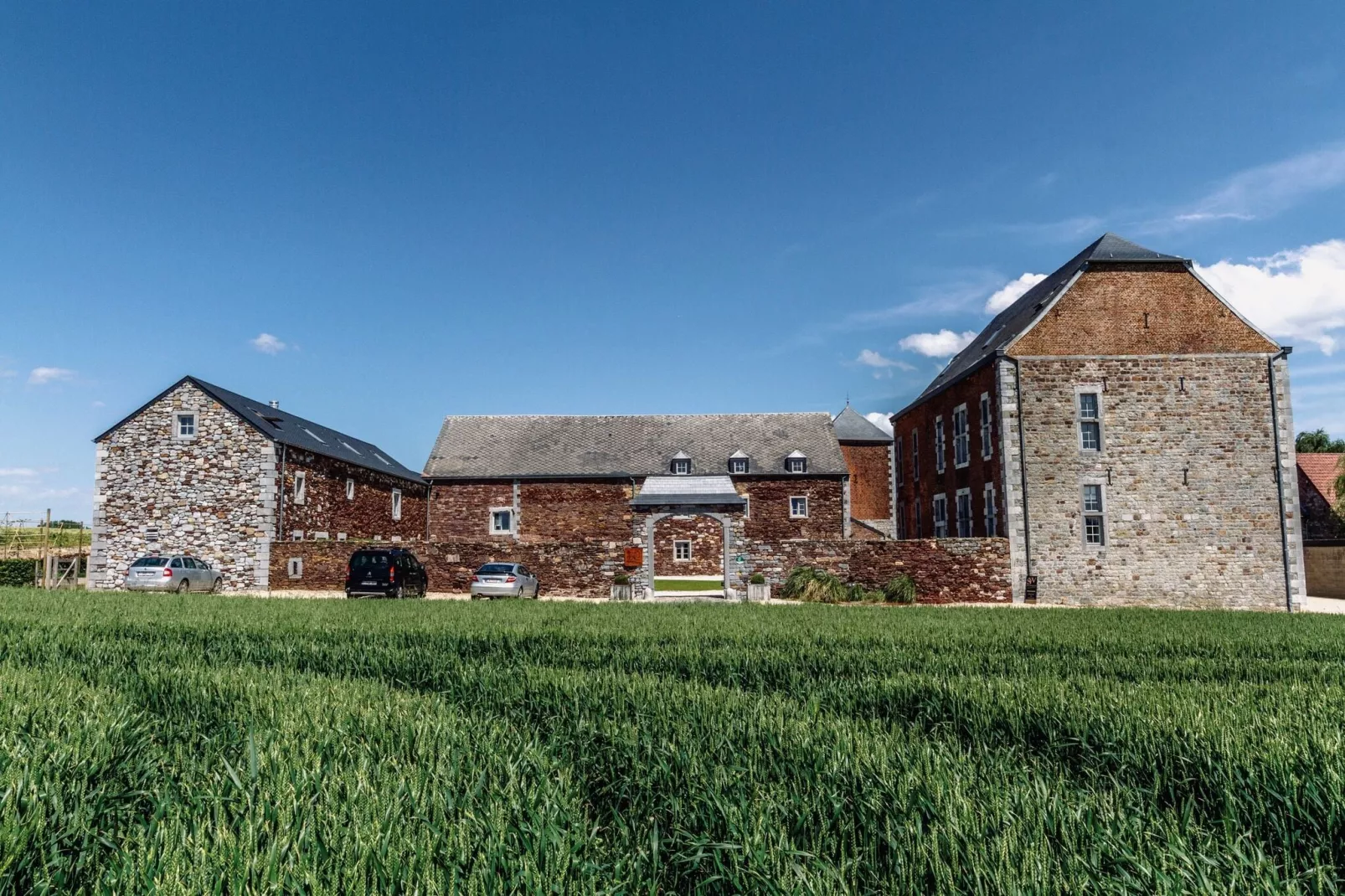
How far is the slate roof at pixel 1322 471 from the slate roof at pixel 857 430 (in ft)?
67.5

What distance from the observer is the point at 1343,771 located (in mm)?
3785

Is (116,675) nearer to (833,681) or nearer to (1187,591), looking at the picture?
(833,681)

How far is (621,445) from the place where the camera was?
39469 millimetres

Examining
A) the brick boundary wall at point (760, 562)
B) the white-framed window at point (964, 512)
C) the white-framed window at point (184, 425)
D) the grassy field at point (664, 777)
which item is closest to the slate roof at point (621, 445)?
the white-framed window at point (964, 512)

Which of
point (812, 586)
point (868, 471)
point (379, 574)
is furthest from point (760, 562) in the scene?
point (868, 471)

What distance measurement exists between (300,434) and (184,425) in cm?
408

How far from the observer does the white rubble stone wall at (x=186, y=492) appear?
28125 mm

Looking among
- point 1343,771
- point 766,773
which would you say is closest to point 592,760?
point 766,773

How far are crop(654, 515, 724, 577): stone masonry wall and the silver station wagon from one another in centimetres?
1954

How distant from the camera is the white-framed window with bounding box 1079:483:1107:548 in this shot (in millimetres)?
24016

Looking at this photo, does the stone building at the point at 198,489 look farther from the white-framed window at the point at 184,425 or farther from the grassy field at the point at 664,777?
the grassy field at the point at 664,777

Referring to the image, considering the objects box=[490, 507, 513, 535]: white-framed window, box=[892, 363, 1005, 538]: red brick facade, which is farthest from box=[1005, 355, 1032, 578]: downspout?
box=[490, 507, 513, 535]: white-framed window

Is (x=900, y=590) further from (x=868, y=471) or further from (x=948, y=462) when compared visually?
(x=868, y=471)

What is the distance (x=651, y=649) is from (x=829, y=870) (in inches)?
265
